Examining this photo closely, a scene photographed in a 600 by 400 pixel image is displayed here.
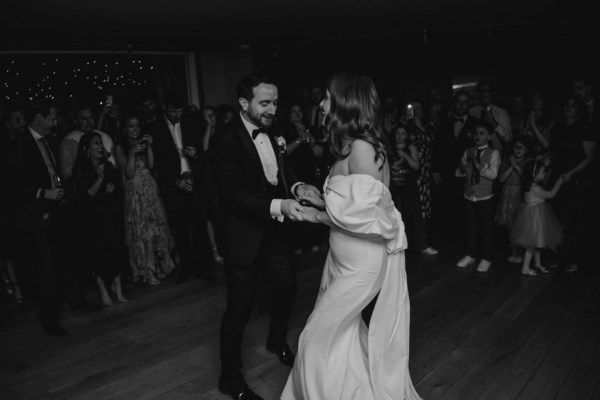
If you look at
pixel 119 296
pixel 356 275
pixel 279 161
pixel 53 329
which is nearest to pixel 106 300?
pixel 119 296

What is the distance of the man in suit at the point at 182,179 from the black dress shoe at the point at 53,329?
116cm

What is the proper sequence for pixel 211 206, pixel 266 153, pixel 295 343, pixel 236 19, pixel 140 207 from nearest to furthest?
pixel 266 153, pixel 295 343, pixel 140 207, pixel 211 206, pixel 236 19

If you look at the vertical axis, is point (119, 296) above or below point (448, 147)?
below

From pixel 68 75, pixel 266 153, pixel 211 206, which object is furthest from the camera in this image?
pixel 68 75

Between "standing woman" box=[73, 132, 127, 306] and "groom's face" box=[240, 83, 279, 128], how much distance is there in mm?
1893

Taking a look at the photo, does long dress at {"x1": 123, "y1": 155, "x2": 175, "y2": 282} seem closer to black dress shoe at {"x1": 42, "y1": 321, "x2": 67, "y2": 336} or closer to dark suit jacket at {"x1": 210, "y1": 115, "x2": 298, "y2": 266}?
black dress shoe at {"x1": 42, "y1": 321, "x2": 67, "y2": 336}

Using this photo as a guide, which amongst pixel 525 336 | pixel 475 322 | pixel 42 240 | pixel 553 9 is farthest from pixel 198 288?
pixel 553 9

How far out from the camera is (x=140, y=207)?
4.20 metres

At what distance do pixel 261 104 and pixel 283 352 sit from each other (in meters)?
1.43

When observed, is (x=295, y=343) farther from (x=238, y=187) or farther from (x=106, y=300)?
(x=106, y=300)

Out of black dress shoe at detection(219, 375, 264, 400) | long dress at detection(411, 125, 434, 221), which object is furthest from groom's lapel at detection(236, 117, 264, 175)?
long dress at detection(411, 125, 434, 221)

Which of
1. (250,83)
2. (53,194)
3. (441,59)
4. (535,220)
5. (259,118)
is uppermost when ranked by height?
(441,59)

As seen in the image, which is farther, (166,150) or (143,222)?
(166,150)

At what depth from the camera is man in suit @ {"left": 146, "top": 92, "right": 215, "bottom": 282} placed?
433 centimetres
